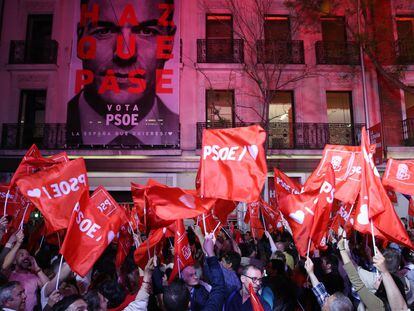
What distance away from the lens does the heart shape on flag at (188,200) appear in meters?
5.09

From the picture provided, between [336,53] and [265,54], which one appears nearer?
[265,54]

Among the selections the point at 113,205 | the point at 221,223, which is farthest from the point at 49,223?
the point at 221,223

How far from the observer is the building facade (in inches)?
623

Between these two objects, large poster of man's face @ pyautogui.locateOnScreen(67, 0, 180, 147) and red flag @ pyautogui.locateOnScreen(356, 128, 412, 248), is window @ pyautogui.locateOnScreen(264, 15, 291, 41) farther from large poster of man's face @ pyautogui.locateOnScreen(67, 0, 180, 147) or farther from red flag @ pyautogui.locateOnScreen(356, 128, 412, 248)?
red flag @ pyautogui.locateOnScreen(356, 128, 412, 248)

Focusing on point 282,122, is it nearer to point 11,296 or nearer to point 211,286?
point 211,286

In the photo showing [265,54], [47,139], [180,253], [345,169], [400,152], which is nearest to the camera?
[180,253]

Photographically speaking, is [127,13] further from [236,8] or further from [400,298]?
[400,298]

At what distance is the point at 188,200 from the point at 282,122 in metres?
12.0

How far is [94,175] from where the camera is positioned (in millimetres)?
15906

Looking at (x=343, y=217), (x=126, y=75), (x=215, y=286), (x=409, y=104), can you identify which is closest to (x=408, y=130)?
(x=409, y=104)

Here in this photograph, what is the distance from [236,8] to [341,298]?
594 inches

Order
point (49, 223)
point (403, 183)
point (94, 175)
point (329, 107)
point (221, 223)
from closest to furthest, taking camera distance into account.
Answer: point (49, 223)
point (221, 223)
point (403, 183)
point (94, 175)
point (329, 107)

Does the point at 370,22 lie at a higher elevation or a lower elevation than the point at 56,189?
higher

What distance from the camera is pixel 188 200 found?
203 inches
